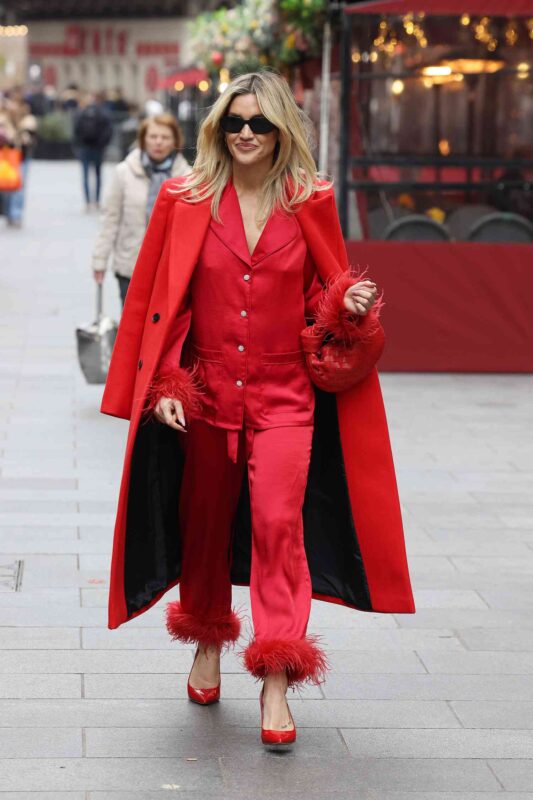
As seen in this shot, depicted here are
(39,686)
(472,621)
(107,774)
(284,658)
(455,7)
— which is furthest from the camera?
(455,7)

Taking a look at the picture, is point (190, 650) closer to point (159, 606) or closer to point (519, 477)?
point (159, 606)

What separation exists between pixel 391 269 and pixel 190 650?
577 cm

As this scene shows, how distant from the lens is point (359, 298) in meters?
3.92

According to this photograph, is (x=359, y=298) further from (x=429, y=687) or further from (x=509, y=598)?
(x=509, y=598)

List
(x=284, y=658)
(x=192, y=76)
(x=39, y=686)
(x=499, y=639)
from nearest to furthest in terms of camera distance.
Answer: (x=284, y=658) < (x=39, y=686) < (x=499, y=639) < (x=192, y=76)

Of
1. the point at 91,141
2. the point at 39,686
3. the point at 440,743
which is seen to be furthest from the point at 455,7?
the point at 91,141

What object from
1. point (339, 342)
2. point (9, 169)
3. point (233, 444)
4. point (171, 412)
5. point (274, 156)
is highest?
point (274, 156)

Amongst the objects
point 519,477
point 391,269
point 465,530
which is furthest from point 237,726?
point 391,269

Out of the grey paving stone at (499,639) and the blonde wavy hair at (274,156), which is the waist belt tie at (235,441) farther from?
the grey paving stone at (499,639)

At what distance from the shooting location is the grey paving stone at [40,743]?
3859 mm

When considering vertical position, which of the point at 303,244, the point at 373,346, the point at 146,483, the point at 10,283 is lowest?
the point at 10,283

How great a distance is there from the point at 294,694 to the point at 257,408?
927 millimetres

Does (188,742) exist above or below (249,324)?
below

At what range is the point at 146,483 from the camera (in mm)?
4152
